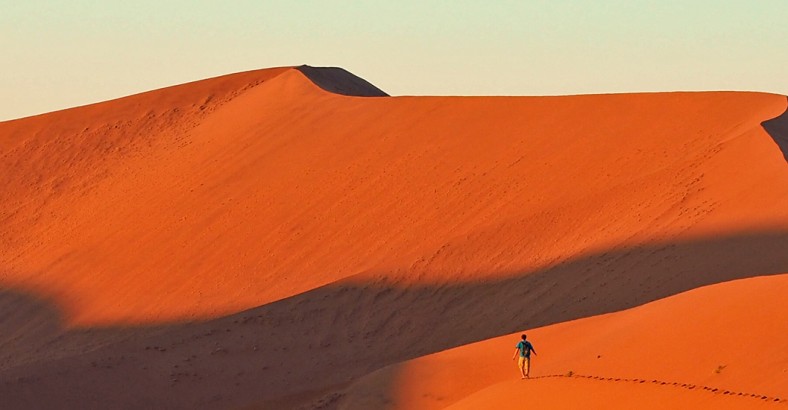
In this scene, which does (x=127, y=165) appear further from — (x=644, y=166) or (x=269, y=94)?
(x=644, y=166)

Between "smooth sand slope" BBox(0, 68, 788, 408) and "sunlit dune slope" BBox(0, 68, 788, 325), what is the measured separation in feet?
0.22

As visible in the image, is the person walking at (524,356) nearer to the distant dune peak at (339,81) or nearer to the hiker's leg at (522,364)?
the hiker's leg at (522,364)

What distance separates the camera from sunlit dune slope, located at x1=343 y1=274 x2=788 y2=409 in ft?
48.9

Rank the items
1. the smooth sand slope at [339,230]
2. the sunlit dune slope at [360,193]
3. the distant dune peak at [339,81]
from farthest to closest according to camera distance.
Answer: the distant dune peak at [339,81] < the sunlit dune slope at [360,193] < the smooth sand slope at [339,230]

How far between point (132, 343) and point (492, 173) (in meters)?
8.31

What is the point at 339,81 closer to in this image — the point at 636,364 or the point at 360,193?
the point at 360,193

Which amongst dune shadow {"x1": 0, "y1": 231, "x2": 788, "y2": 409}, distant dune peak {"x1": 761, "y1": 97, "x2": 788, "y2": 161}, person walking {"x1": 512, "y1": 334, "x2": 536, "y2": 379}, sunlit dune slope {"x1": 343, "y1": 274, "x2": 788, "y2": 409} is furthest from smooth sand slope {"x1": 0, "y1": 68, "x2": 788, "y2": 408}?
person walking {"x1": 512, "y1": 334, "x2": 536, "y2": 379}

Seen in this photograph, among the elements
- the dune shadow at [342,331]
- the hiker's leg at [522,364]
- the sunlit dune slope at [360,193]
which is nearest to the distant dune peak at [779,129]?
the sunlit dune slope at [360,193]

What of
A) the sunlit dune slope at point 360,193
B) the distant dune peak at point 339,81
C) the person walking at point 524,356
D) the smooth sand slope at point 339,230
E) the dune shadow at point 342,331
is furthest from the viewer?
the distant dune peak at point 339,81

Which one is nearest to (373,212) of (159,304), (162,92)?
(159,304)

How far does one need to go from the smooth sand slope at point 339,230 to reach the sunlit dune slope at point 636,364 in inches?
31.8

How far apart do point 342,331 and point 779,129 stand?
9.37 meters

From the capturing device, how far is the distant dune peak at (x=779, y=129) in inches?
1132

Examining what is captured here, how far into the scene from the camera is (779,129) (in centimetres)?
3000
